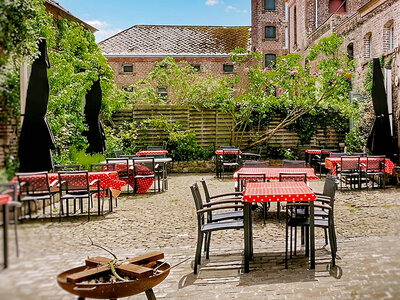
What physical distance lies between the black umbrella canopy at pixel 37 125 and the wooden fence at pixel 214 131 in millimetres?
13751

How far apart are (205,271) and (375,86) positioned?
655 cm

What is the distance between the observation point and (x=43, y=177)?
3.79 feet

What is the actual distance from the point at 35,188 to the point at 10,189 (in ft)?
0.36

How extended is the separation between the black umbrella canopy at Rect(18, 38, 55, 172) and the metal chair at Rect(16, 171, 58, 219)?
0.08 ft

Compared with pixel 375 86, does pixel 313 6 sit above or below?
above

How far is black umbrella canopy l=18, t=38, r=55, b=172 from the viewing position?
110 cm

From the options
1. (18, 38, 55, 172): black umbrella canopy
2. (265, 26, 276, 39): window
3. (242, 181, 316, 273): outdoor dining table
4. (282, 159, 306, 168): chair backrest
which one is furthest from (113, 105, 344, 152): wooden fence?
(18, 38, 55, 172): black umbrella canopy

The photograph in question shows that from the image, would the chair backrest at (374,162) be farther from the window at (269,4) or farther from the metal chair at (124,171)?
the window at (269,4)

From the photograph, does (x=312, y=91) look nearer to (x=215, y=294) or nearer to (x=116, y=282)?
(x=215, y=294)

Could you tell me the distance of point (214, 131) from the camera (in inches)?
597

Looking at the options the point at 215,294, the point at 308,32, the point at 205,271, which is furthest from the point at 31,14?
the point at 308,32

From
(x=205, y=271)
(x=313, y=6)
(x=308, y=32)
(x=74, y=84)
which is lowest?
(x=205, y=271)

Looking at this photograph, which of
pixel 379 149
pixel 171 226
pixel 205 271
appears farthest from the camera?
pixel 379 149

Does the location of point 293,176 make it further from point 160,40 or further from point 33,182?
point 33,182
